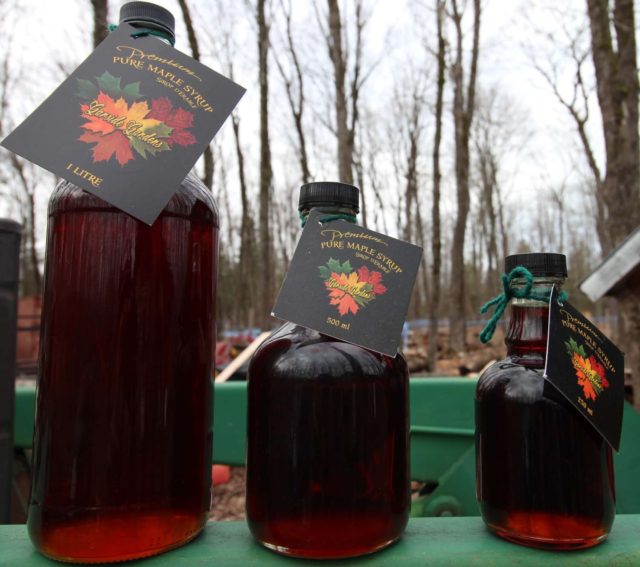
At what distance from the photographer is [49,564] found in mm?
566

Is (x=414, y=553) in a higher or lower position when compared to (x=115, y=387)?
lower

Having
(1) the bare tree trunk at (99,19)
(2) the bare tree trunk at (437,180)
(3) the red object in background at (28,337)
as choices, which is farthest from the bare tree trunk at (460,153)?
(3) the red object in background at (28,337)

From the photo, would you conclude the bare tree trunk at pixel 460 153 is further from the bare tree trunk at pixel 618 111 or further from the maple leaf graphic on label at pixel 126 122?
the maple leaf graphic on label at pixel 126 122

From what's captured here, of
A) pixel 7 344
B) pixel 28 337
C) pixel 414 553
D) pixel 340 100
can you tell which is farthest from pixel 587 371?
pixel 28 337

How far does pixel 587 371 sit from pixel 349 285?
0.33m

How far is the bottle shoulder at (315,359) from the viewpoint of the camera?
23.3 inches

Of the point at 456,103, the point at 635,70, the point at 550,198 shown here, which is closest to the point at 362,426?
the point at 635,70

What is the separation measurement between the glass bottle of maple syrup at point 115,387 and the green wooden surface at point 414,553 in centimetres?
3

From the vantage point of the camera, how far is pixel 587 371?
2.17 ft

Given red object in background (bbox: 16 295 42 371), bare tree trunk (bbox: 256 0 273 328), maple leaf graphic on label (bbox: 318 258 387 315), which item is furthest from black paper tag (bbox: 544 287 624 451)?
red object in background (bbox: 16 295 42 371)

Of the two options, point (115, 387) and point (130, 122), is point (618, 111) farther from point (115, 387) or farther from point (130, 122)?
point (115, 387)

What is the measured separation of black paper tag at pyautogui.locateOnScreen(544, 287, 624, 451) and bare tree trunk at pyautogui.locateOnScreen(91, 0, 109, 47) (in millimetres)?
4102

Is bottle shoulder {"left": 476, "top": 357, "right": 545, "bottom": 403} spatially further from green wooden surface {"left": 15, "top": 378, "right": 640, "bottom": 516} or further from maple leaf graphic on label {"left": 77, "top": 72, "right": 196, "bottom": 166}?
green wooden surface {"left": 15, "top": 378, "right": 640, "bottom": 516}

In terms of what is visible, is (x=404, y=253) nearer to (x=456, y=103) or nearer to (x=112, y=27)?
(x=112, y=27)
